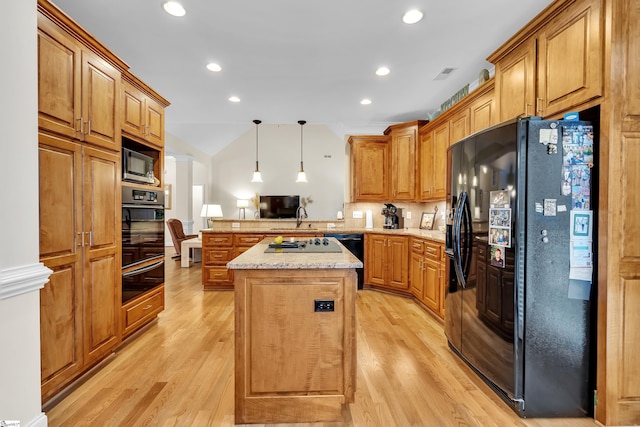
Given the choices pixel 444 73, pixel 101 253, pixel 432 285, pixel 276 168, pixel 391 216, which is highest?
pixel 444 73

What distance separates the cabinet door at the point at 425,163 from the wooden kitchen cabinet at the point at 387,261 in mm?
756

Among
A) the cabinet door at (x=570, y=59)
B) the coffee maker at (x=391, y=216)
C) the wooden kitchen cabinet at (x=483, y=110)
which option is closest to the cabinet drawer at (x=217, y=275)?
the coffee maker at (x=391, y=216)

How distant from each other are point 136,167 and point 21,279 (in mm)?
1564

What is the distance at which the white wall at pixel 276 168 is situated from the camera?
9.12m

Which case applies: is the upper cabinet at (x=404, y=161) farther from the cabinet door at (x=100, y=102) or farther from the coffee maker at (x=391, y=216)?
the cabinet door at (x=100, y=102)

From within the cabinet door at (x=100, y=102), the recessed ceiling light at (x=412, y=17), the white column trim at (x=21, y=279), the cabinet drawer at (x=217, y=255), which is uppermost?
the recessed ceiling light at (x=412, y=17)

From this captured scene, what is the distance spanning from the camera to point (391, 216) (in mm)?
4805

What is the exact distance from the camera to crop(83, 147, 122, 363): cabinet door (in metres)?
2.09

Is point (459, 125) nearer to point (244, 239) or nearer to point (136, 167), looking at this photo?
point (244, 239)

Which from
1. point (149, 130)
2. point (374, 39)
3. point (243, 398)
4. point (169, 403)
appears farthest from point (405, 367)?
point (149, 130)

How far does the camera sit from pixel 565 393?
1754 mm

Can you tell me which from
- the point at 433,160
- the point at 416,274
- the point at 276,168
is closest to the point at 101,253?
the point at 416,274

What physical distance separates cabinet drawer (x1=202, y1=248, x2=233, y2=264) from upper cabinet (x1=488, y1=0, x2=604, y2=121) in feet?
12.4

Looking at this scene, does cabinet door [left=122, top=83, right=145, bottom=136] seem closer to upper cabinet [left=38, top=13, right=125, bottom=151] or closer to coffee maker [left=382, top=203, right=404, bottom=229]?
upper cabinet [left=38, top=13, right=125, bottom=151]
